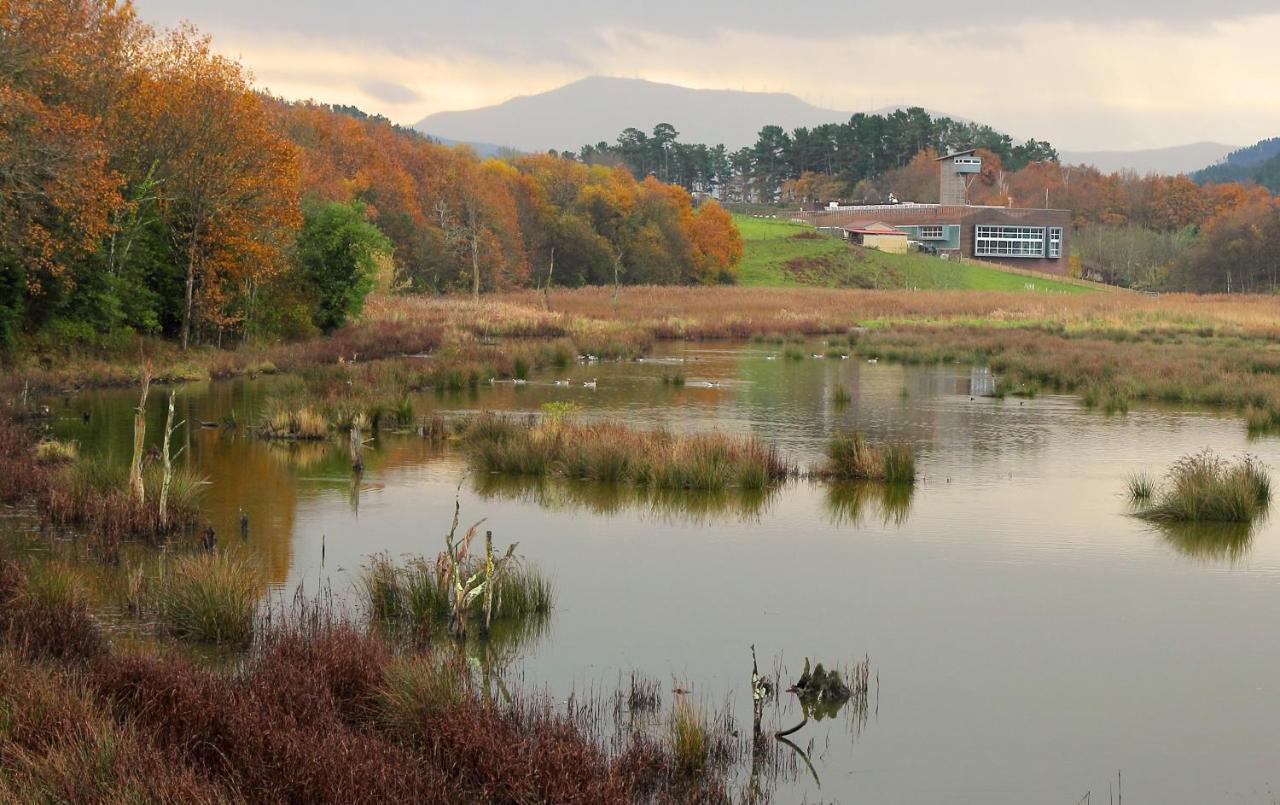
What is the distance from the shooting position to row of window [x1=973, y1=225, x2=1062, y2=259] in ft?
385

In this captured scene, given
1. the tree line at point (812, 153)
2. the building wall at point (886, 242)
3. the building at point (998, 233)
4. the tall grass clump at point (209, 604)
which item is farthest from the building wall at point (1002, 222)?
the tall grass clump at point (209, 604)

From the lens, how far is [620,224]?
93.0 m

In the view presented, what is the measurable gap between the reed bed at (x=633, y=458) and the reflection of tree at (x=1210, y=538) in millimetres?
5428

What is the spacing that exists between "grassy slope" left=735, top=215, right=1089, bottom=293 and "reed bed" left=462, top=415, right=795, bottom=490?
3090 inches

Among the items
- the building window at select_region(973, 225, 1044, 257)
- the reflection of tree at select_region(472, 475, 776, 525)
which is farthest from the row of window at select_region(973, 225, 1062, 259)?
the reflection of tree at select_region(472, 475, 776, 525)

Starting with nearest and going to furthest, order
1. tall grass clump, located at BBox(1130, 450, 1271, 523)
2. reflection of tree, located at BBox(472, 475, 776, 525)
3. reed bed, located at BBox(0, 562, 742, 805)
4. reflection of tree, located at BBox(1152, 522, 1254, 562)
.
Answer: reed bed, located at BBox(0, 562, 742, 805), reflection of tree, located at BBox(1152, 522, 1254, 562), tall grass clump, located at BBox(1130, 450, 1271, 523), reflection of tree, located at BBox(472, 475, 776, 525)

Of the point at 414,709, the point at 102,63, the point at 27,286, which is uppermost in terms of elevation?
the point at 102,63

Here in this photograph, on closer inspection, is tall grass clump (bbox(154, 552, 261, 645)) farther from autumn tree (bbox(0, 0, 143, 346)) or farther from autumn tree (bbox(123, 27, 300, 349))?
autumn tree (bbox(123, 27, 300, 349))

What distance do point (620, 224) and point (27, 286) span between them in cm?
6609

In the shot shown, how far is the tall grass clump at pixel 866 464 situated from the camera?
19.7m

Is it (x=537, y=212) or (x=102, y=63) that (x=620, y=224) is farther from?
(x=102, y=63)

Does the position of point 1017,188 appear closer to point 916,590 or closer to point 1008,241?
point 1008,241

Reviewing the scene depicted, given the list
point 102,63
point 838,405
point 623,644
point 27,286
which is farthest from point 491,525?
point 102,63

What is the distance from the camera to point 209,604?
10.7 m
